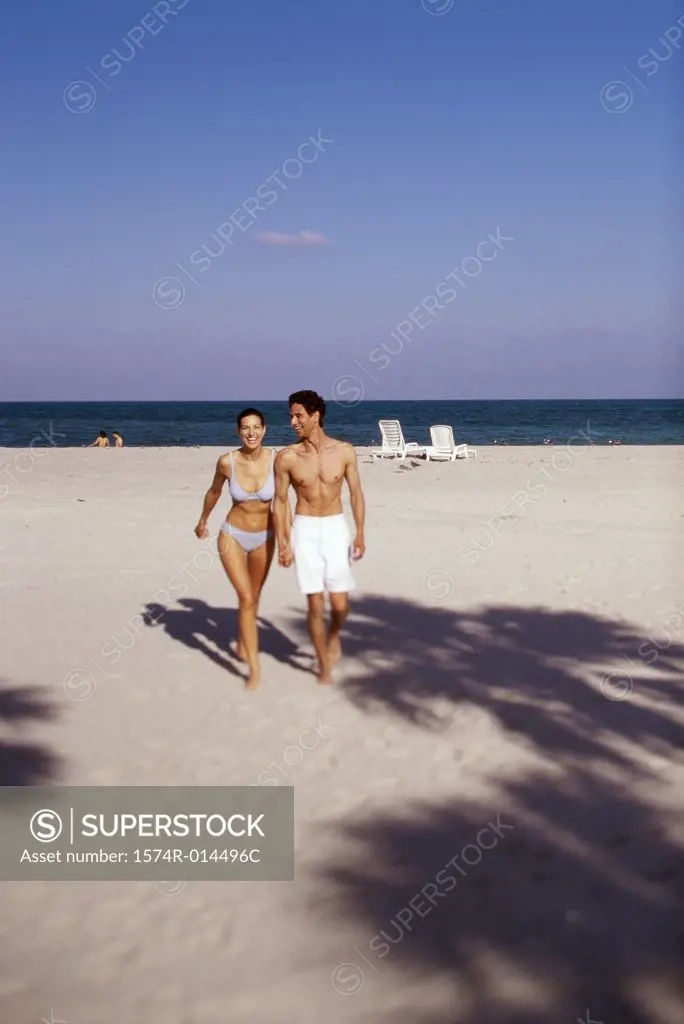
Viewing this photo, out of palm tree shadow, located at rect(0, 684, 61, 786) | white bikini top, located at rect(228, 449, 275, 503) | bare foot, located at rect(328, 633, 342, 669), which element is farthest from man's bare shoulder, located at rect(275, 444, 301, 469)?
palm tree shadow, located at rect(0, 684, 61, 786)

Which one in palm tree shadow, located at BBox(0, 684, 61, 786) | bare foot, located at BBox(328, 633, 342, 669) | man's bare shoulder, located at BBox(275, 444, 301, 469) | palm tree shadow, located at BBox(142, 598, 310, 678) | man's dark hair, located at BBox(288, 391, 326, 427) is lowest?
palm tree shadow, located at BBox(0, 684, 61, 786)

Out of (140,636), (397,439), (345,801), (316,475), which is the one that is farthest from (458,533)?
(397,439)

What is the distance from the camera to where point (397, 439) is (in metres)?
25.9

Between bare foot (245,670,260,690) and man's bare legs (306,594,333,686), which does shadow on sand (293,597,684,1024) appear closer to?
man's bare legs (306,594,333,686)

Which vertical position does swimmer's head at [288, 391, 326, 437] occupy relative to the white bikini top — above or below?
above

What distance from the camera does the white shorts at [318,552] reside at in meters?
5.74

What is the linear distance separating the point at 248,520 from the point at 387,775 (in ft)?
6.27

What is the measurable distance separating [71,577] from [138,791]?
17.0 feet

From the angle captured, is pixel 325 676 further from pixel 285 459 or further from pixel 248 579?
pixel 285 459

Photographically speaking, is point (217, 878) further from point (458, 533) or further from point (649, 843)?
point (458, 533)

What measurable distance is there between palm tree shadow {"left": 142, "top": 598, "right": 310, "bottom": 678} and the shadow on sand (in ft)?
2.65

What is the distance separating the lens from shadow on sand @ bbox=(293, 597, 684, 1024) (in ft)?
10.1

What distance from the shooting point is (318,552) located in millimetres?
5777

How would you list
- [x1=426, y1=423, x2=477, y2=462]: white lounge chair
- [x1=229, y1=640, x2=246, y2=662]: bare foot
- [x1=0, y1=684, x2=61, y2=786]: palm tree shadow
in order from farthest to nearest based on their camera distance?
1. [x1=426, y1=423, x2=477, y2=462]: white lounge chair
2. [x1=229, y1=640, x2=246, y2=662]: bare foot
3. [x1=0, y1=684, x2=61, y2=786]: palm tree shadow
